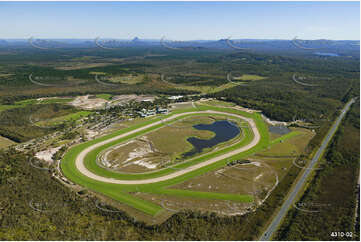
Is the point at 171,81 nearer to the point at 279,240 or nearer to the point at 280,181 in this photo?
the point at 280,181

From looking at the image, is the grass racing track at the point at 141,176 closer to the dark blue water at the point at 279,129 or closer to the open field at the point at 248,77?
the dark blue water at the point at 279,129

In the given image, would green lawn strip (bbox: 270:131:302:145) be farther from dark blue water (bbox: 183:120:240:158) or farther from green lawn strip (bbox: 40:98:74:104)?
green lawn strip (bbox: 40:98:74:104)

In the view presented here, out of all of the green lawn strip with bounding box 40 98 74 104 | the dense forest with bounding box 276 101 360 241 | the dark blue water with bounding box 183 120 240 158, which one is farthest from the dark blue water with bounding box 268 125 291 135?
the green lawn strip with bounding box 40 98 74 104

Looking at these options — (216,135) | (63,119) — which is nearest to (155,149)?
(216,135)

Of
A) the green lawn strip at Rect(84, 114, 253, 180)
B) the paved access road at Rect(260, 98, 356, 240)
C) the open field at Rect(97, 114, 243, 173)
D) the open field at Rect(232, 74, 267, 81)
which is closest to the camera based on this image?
the paved access road at Rect(260, 98, 356, 240)

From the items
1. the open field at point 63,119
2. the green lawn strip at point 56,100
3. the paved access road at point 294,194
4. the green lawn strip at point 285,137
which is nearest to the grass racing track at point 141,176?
the green lawn strip at point 285,137

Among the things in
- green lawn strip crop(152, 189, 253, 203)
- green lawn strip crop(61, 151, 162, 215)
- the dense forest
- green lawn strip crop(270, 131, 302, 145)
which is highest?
green lawn strip crop(270, 131, 302, 145)

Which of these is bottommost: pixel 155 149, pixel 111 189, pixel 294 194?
pixel 111 189

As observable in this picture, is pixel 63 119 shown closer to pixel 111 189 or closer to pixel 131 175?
pixel 131 175
